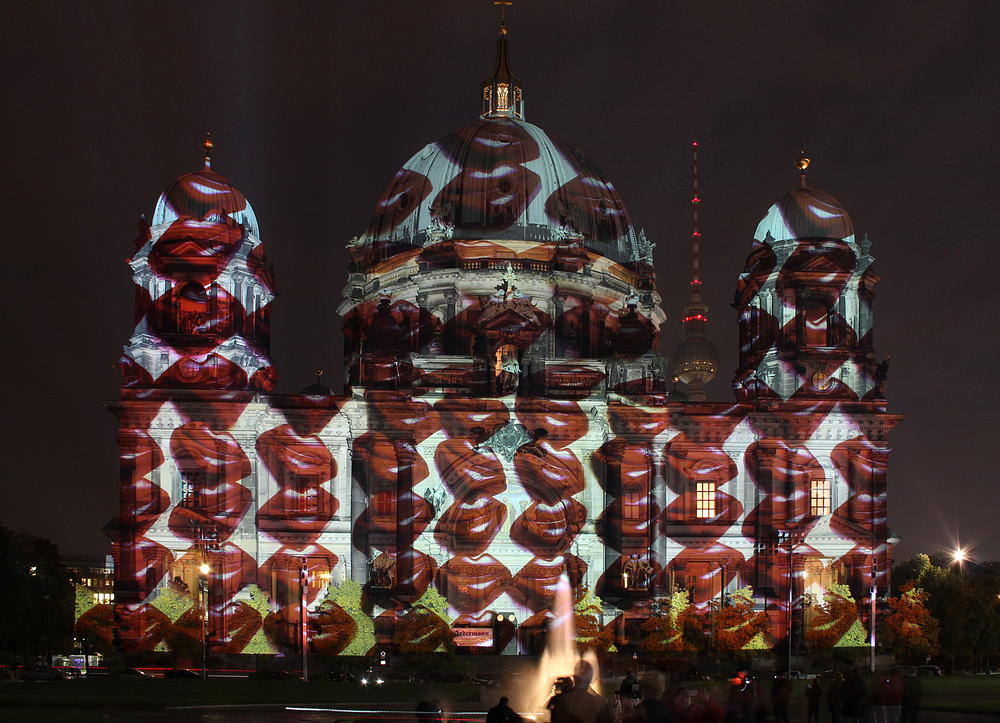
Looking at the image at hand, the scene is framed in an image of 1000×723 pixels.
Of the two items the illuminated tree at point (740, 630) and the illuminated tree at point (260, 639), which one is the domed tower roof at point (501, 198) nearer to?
the illuminated tree at point (260, 639)

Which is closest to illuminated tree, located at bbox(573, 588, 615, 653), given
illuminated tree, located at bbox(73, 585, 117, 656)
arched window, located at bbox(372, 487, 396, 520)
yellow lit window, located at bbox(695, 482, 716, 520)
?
yellow lit window, located at bbox(695, 482, 716, 520)

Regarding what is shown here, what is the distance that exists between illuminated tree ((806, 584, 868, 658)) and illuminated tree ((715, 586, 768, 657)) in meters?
3.16

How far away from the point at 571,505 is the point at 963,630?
2285cm

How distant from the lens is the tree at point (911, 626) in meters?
68.3

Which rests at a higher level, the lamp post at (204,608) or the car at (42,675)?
the lamp post at (204,608)

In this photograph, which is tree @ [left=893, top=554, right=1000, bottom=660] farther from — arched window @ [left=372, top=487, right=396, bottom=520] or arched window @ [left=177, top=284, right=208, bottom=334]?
arched window @ [left=177, top=284, right=208, bottom=334]

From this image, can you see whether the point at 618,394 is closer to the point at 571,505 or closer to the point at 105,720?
the point at 571,505

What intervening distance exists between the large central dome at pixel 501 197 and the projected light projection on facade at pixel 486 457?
6.44 meters

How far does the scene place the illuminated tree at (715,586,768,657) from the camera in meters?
67.6

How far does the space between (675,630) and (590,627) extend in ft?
15.1

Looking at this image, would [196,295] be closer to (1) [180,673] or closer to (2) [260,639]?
(2) [260,639]

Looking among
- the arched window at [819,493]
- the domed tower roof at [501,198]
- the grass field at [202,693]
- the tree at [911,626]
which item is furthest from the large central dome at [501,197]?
the grass field at [202,693]

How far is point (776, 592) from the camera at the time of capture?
73.8 metres

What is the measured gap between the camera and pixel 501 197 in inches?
3415
